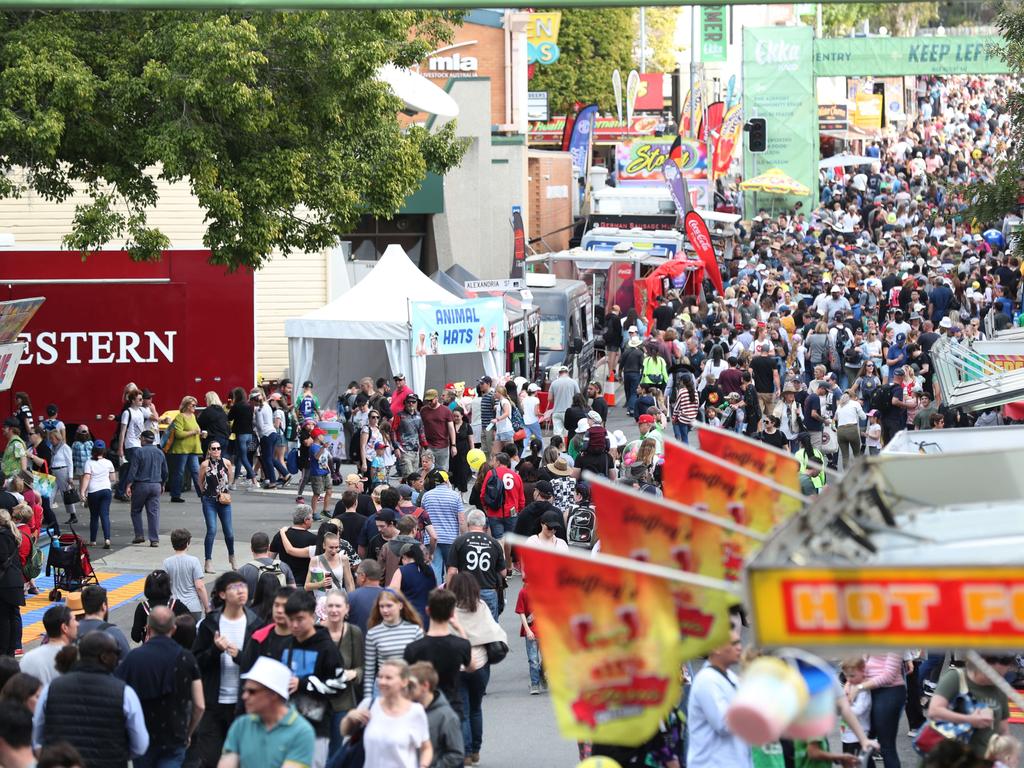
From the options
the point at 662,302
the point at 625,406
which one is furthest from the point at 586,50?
the point at 625,406

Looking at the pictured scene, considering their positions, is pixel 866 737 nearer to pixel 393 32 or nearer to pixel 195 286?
pixel 393 32

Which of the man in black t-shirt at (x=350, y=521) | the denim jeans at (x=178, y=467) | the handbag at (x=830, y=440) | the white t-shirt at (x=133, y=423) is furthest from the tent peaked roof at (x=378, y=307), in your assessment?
the man in black t-shirt at (x=350, y=521)

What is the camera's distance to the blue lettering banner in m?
25.8

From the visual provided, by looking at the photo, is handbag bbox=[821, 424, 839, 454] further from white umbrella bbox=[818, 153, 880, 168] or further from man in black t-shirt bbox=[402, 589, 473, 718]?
white umbrella bbox=[818, 153, 880, 168]

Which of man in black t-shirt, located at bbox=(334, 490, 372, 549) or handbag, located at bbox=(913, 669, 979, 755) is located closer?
handbag, located at bbox=(913, 669, 979, 755)

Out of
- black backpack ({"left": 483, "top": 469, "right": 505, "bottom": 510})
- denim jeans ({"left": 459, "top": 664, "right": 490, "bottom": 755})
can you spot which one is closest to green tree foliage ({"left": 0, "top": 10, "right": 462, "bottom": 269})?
black backpack ({"left": 483, "top": 469, "right": 505, "bottom": 510})

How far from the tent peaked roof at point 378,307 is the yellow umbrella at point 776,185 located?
2615 cm

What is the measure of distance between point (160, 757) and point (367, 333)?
17.2 m

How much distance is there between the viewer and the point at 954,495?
19.1 ft

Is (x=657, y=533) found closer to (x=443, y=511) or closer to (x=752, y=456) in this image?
(x=752, y=456)

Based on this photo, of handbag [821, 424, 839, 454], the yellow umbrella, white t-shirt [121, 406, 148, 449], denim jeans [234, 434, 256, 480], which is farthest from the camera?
the yellow umbrella

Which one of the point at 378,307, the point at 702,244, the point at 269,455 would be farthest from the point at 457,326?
the point at 702,244

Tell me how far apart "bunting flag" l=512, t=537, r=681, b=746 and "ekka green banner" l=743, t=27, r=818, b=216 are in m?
48.2

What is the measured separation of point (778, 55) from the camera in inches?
2048
